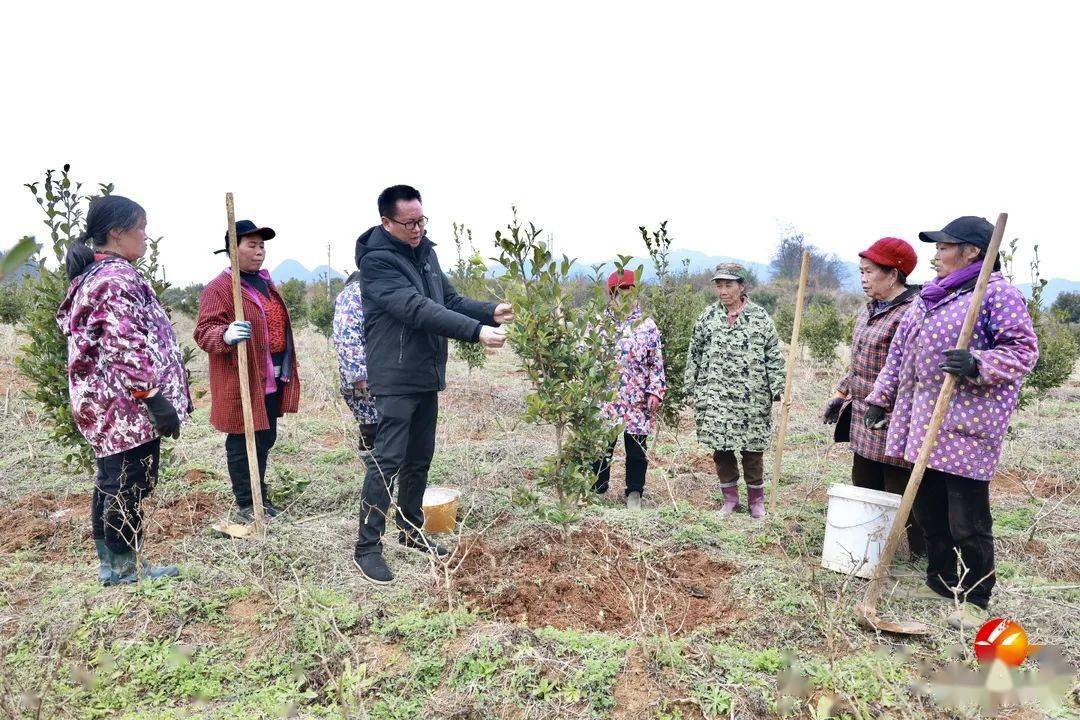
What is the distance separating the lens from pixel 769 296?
2962 centimetres

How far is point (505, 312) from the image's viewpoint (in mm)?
3344

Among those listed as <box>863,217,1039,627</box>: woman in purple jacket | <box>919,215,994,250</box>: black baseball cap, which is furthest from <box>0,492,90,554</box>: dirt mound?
<box>919,215,994,250</box>: black baseball cap

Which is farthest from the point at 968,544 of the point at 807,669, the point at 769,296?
the point at 769,296

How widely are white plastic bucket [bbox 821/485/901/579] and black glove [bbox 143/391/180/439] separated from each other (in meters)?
3.24

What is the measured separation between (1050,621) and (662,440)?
4340 mm

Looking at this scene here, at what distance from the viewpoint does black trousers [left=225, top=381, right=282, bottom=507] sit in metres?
4.00

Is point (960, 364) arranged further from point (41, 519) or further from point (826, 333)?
point (826, 333)

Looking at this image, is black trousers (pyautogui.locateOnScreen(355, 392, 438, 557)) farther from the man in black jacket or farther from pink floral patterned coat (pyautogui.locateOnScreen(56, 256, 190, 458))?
pink floral patterned coat (pyautogui.locateOnScreen(56, 256, 190, 458))

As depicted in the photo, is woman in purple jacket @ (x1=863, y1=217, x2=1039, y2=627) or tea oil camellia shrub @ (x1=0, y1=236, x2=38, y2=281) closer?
tea oil camellia shrub @ (x1=0, y1=236, x2=38, y2=281)

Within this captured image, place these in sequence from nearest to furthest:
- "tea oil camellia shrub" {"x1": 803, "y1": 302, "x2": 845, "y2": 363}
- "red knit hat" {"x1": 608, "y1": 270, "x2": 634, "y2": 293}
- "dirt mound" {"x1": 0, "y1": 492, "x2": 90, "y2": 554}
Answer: "dirt mound" {"x1": 0, "y1": 492, "x2": 90, "y2": 554}, "red knit hat" {"x1": 608, "y1": 270, "x2": 634, "y2": 293}, "tea oil camellia shrub" {"x1": 803, "y1": 302, "x2": 845, "y2": 363}

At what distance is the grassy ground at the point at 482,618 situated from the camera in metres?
2.42

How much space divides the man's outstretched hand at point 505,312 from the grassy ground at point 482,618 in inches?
44.1

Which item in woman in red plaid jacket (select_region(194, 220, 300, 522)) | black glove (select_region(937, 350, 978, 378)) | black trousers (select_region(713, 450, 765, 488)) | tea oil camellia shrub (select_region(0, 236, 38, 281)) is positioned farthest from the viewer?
black trousers (select_region(713, 450, 765, 488))

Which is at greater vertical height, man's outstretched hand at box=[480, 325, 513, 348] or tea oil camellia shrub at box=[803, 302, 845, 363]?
man's outstretched hand at box=[480, 325, 513, 348]
